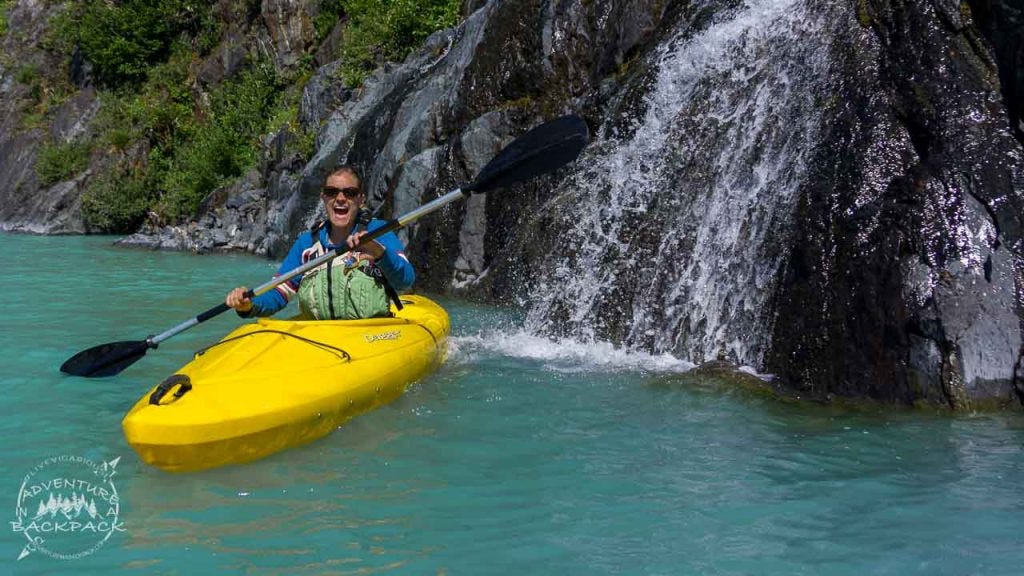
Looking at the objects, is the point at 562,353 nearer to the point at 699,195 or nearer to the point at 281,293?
the point at 699,195

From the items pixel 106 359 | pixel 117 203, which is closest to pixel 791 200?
pixel 106 359

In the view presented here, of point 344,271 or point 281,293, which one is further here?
point 281,293

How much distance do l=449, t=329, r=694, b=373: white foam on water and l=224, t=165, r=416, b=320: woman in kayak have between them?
3.52 ft

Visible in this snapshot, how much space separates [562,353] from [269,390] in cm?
253

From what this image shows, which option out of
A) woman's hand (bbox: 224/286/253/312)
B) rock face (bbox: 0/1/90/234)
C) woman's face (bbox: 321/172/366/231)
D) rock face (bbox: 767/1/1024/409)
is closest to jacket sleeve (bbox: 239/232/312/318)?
woman's hand (bbox: 224/286/253/312)

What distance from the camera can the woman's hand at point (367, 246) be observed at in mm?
4531

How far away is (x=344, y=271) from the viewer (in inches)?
188

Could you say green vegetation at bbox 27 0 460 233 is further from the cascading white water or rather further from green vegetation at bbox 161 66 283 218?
the cascading white water

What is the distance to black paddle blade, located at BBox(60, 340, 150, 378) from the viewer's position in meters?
4.75

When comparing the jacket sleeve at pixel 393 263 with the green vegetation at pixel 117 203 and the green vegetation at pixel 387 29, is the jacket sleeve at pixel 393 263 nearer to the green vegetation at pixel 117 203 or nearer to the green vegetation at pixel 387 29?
the green vegetation at pixel 387 29

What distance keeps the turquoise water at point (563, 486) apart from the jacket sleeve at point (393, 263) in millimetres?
640

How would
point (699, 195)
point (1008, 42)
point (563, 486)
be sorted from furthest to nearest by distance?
point (699, 195) < point (1008, 42) < point (563, 486)

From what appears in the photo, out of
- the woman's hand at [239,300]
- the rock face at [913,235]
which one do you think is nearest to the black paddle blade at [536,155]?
the rock face at [913,235]

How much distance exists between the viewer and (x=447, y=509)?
3119mm
